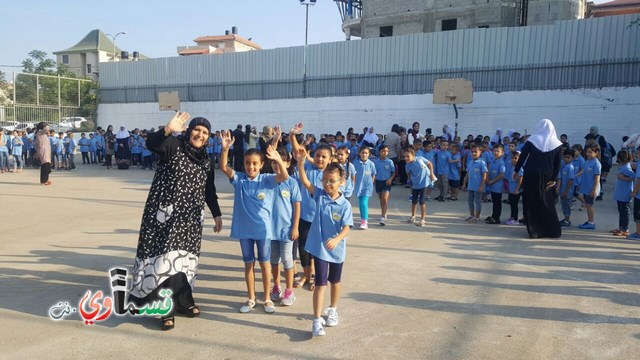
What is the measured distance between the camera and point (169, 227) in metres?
4.37

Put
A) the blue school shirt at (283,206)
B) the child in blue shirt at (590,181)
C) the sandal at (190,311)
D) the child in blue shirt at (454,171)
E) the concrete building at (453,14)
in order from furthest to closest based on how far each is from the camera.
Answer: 1. the concrete building at (453,14)
2. the child in blue shirt at (454,171)
3. the child in blue shirt at (590,181)
4. the blue school shirt at (283,206)
5. the sandal at (190,311)

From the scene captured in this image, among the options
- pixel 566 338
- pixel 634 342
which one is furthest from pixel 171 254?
pixel 634 342

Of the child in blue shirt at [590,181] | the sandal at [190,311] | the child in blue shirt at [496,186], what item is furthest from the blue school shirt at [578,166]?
the sandal at [190,311]

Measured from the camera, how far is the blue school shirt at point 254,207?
4648 mm

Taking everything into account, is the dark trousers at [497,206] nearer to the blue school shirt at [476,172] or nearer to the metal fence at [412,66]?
the blue school shirt at [476,172]

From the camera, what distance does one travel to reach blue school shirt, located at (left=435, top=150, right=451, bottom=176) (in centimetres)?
1254

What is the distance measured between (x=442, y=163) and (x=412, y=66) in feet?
34.2

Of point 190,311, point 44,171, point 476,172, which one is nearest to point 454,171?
point 476,172

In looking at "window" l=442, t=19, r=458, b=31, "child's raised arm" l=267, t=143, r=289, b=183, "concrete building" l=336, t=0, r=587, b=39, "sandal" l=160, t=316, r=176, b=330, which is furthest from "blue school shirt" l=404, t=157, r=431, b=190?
"window" l=442, t=19, r=458, b=31

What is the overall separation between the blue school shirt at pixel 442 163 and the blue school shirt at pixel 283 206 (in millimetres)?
8368

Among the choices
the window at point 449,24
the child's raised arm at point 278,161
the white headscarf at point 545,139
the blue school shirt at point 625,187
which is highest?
the window at point 449,24

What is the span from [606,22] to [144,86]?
952 inches

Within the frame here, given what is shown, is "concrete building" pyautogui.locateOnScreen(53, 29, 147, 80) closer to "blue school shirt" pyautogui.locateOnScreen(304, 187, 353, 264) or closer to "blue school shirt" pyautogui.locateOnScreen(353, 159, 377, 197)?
"blue school shirt" pyautogui.locateOnScreen(353, 159, 377, 197)

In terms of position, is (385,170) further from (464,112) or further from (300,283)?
(464,112)
